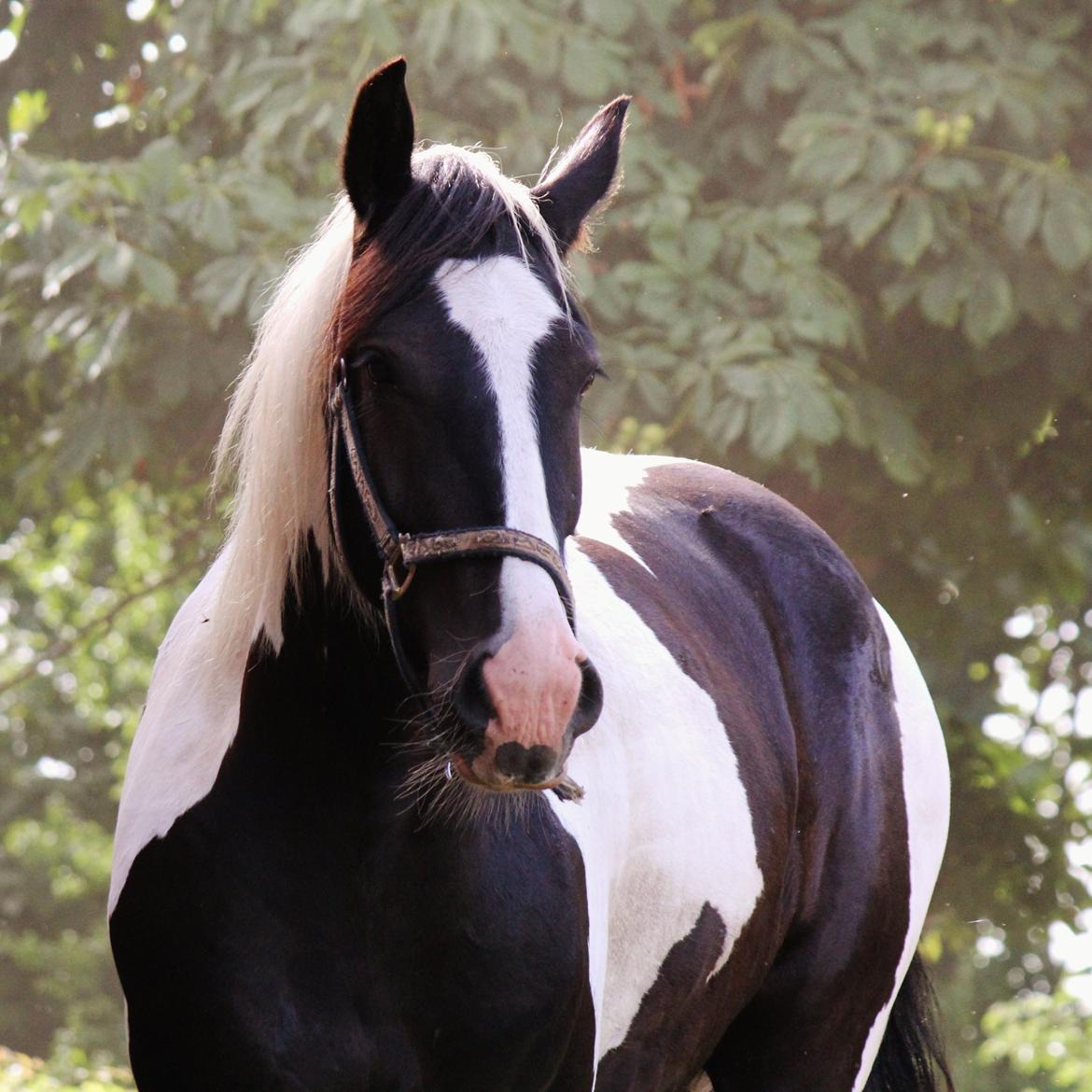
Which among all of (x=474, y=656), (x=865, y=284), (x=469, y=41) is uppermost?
(x=474, y=656)

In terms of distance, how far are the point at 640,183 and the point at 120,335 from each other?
194 cm

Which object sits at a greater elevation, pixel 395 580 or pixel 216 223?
pixel 395 580

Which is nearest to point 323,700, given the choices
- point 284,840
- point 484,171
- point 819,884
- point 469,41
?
point 284,840

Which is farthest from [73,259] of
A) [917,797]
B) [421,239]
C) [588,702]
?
[588,702]

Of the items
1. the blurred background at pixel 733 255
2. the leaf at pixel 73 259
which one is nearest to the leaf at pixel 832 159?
the blurred background at pixel 733 255

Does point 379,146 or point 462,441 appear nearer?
point 462,441

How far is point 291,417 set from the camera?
2.25 meters

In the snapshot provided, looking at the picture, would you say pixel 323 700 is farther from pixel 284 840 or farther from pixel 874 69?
pixel 874 69

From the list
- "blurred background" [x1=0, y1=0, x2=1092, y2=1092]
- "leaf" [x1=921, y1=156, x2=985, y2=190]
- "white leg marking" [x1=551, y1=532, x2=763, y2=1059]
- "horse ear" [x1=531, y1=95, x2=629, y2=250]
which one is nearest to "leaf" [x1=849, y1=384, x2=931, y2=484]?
"blurred background" [x1=0, y1=0, x2=1092, y2=1092]

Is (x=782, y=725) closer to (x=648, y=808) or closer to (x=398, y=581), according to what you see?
(x=648, y=808)

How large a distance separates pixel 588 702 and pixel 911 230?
4064 mm

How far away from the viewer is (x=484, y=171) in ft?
7.37

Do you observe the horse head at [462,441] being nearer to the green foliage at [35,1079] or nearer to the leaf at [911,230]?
the leaf at [911,230]

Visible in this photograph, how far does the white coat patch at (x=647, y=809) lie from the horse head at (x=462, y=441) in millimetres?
524
